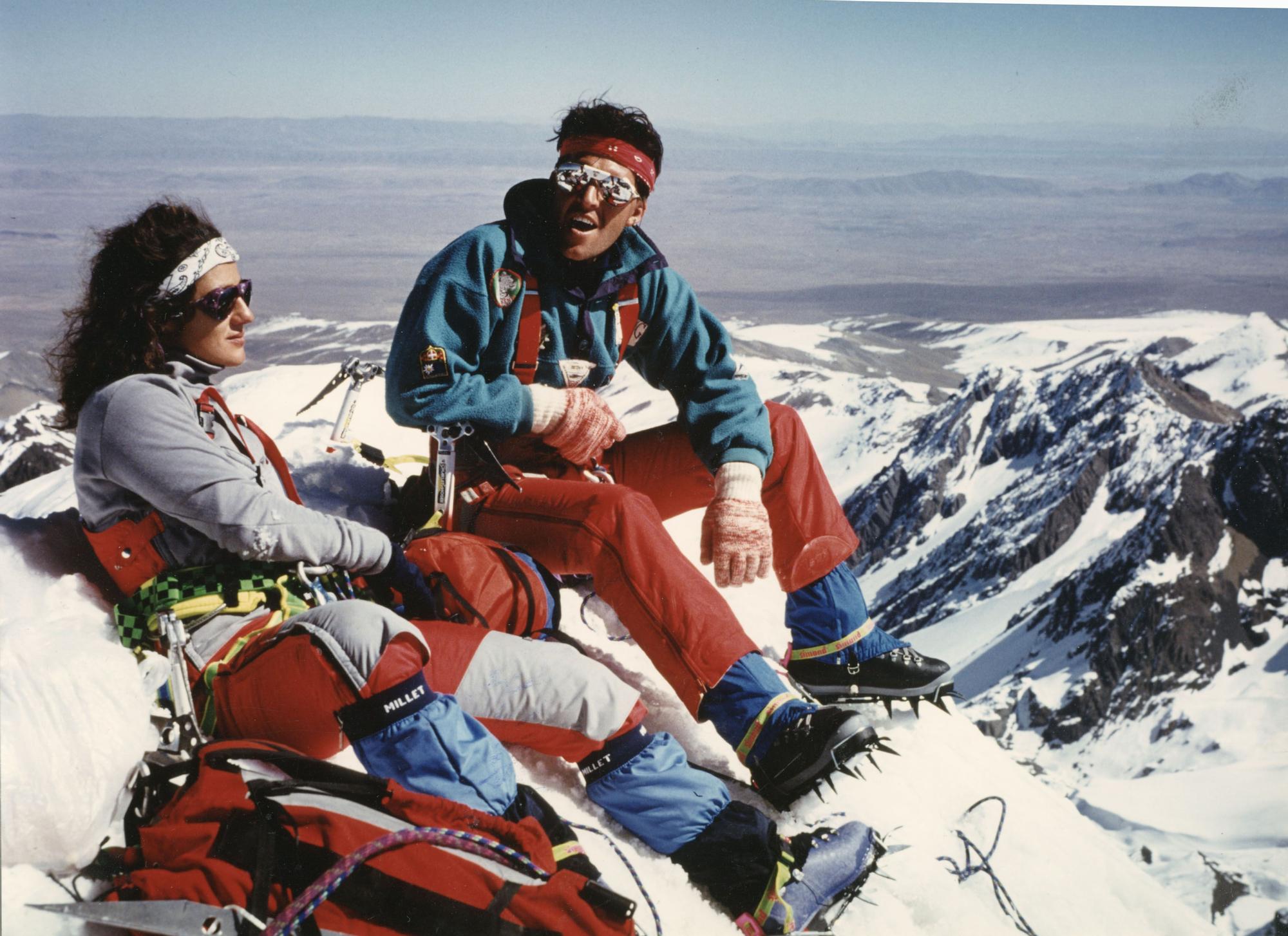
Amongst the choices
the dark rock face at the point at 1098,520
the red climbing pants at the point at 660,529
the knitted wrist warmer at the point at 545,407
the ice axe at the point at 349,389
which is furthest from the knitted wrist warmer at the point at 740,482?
the dark rock face at the point at 1098,520

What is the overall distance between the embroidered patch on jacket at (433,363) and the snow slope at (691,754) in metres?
0.65

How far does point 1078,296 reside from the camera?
4169 cm

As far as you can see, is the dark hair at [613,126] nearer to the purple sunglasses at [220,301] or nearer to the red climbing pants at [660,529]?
the red climbing pants at [660,529]

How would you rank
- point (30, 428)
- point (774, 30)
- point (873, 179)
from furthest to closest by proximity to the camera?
point (873, 179)
point (30, 428)
point (774, 30)

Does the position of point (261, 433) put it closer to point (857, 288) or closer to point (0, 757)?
point (0, 757)

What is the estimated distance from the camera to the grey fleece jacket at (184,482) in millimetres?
1671

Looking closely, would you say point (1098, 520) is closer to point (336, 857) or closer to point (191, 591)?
point (191, 591)

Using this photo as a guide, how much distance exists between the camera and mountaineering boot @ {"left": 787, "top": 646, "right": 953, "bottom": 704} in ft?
8.11

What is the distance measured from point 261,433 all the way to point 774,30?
3186mm

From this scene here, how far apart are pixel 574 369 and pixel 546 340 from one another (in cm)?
11

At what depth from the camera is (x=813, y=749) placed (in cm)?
194

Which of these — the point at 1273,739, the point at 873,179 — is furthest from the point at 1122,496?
the point at 873,179

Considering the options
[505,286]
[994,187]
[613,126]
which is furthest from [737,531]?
[994,187]

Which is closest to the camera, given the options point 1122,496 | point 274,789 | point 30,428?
point 274,789
